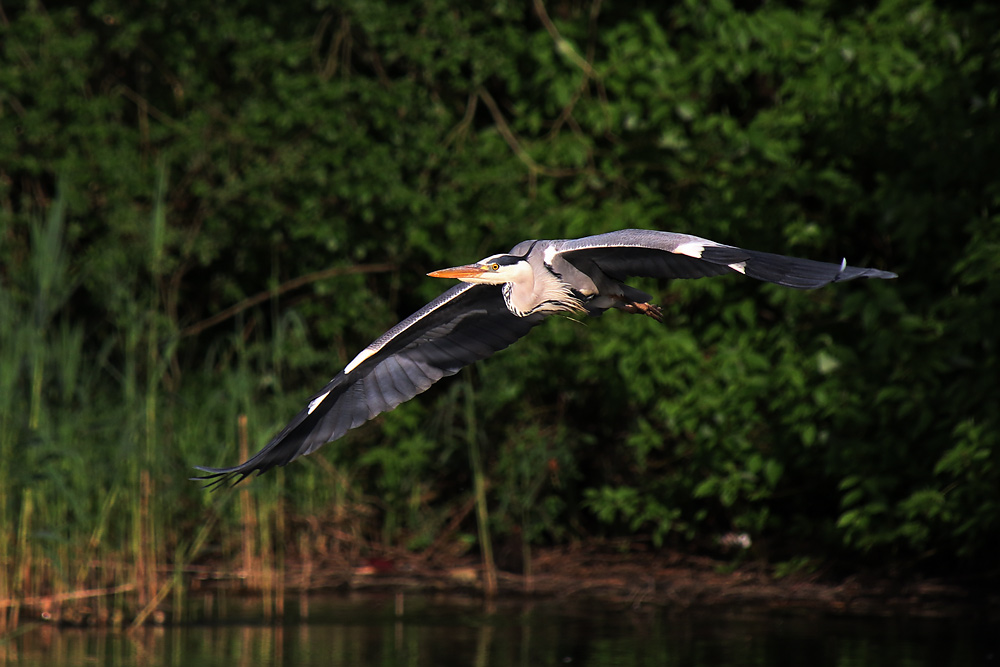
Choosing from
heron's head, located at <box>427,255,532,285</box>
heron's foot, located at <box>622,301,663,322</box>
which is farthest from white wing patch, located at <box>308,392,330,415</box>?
heron's foot, located at <box>622,301,663,322</box>

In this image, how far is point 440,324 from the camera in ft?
15.5

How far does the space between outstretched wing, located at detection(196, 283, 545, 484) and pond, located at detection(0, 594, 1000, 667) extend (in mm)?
1004

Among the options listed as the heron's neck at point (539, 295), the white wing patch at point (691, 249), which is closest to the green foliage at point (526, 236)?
the heron's neck at point (539, 295)

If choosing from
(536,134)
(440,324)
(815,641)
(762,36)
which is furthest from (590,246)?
(536,134)

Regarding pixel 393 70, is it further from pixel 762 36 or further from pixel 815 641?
pixel 815 641

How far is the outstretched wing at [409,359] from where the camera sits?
441 cm

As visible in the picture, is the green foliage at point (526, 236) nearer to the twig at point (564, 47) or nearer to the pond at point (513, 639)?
the twig at point (564, 47)

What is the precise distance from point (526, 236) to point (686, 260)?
11.5 ft

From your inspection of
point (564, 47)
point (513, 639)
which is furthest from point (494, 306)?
point (564, 47)

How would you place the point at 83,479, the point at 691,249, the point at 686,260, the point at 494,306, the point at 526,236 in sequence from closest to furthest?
the point at 691,249
the point at 686,260
the point at 494,306
the point at 83,479
the point at 526,236

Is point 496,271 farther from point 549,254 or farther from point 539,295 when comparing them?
point 549,254

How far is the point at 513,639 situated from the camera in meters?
5.38

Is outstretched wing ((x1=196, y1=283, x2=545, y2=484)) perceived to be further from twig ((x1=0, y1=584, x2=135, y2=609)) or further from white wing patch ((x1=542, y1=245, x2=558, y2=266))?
twig ((x1=0, y1=584, x2=135, y2=609))

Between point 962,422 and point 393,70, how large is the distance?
15.5 ft
